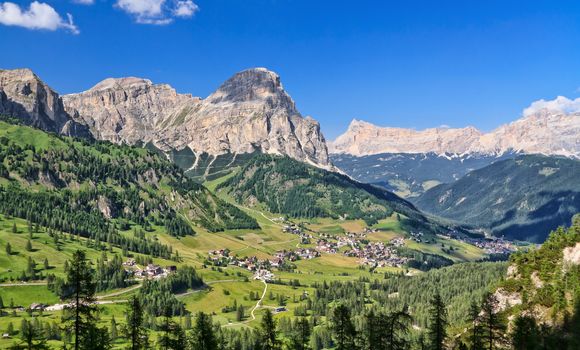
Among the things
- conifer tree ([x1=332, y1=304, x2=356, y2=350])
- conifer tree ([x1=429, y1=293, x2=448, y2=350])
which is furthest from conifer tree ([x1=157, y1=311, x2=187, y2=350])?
conifer tree ([x1=429, y1=293, x2=448, y2=350])

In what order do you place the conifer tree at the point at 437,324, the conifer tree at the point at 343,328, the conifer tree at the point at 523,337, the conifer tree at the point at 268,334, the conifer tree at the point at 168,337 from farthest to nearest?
the conifer tree at the point at 523,337
the conifer tree at the point at 437,324
the conifer tree at the point at 268,334
the conifer tree at the point at 343,328
the conifer tree at the point at 168,337

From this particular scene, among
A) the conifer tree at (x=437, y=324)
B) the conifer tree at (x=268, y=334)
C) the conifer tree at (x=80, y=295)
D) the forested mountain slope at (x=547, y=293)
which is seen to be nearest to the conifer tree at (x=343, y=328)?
the conifer tree at (x=268, y=334)

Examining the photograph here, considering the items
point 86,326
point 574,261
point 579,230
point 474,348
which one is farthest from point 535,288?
point 86,326

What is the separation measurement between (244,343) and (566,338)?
98.1m

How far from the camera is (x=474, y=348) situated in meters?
75.1

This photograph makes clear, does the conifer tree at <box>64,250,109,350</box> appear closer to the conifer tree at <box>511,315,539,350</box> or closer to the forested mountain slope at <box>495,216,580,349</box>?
the conifer tree at <box>511,315,539,350</box>

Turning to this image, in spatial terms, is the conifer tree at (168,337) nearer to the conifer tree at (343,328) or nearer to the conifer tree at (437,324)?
the conifer tree at (343,328)

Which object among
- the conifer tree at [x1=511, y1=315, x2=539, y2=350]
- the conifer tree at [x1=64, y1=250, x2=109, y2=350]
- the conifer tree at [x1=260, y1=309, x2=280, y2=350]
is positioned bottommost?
the conifer tree at [x1=511, y1=315, x2=539, y2=350]

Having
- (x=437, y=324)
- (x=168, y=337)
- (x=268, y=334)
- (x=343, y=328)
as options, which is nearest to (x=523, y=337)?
(x=437, y=324)

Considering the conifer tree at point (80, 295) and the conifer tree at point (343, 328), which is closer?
the conifer tree at point (80, 295)

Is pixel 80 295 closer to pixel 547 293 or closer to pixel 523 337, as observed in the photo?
pixel 523 337

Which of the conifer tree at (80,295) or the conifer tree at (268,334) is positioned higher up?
the conifer tree at (80,295)

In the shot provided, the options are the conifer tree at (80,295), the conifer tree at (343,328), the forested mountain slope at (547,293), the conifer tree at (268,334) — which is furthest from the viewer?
the forested mountain slope at (547,293)

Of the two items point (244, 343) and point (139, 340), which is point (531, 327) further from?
point (244, 343)
